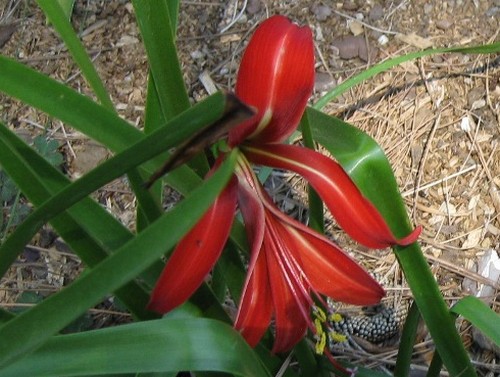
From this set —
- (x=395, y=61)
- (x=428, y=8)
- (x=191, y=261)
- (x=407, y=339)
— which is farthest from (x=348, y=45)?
(x=191, y=261)

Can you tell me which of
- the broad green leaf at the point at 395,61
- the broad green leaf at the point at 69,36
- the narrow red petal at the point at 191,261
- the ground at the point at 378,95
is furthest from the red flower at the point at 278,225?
the ground at the point at 378,95

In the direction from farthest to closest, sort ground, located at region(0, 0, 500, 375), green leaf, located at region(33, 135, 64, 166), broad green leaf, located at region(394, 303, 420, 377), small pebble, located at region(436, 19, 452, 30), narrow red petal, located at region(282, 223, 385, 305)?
1. small pebble, located at region(436, 19, 452, 30)
2. green leaf, located at region(33, 135, 64, 166)
3. ground, located at region(0, 0, 500, 375)
4. broad green leaf, located at region(394, 303, 420, 377)
5. narrow red petal, located at region(282, 223, 385, 305)

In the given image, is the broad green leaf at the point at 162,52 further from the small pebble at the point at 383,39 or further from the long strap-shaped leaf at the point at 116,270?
the small pebble at the point at 383,39

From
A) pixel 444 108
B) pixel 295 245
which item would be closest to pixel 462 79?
pixel 444 108

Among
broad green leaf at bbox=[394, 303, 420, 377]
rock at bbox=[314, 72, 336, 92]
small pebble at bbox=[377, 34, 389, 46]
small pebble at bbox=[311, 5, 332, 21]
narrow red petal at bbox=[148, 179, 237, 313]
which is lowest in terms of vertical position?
broad green leaf at bbox=[394, 303, 420, 377]

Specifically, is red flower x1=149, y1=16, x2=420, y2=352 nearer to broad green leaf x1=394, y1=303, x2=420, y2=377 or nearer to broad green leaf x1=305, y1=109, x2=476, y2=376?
broad green leaf x1=305, y1=109, x2=476, y2=376

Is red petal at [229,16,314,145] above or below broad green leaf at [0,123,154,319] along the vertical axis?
above

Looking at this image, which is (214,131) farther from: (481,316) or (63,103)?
(481,316)

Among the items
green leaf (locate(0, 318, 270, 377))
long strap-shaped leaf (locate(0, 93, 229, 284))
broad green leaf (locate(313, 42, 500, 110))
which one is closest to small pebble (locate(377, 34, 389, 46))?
broad green leaf (locate(313, 42, 500, 110))
